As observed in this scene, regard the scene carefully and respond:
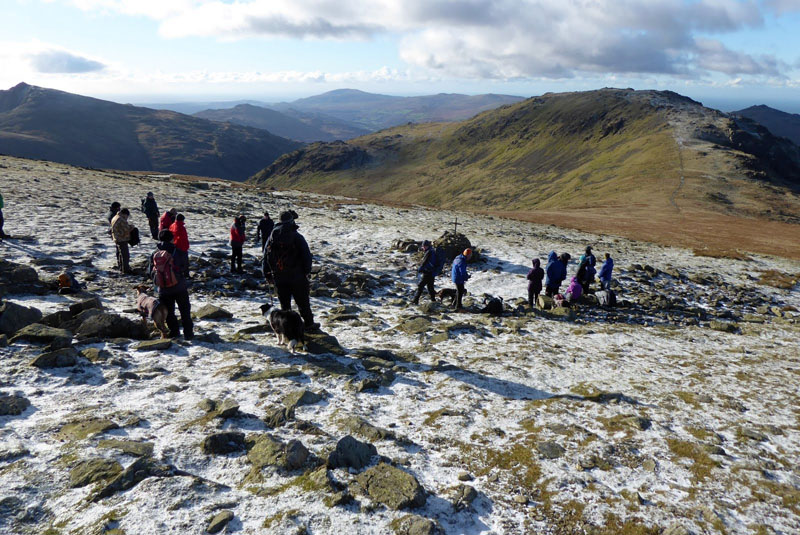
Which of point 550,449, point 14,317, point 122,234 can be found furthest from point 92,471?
point 122,234

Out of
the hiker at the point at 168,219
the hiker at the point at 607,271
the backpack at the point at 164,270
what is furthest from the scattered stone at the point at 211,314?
the hiker at the point at 607,271

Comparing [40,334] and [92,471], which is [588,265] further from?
[40,334]

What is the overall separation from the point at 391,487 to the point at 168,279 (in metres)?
7.34

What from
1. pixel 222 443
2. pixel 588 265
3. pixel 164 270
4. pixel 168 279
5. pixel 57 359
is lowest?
pixel 222 443

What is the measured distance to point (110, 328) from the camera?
32.6 feet

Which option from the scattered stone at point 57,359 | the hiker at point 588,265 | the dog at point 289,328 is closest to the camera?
the scattered stone at point 57,359

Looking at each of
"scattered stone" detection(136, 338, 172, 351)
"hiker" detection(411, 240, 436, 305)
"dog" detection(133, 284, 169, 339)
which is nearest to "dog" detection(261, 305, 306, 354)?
"scattered stone" detection(136, 338, 172, 351)

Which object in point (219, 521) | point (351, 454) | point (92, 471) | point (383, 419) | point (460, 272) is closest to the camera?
point (219, 521)

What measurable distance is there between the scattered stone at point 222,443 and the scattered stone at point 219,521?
1.31 meters

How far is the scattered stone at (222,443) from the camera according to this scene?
20.4ft

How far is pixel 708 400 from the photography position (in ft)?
29.7

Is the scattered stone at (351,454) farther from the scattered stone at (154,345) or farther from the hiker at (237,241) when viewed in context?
the hiker at (237,241)

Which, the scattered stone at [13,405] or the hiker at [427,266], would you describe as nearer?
the scattered stone at [13,405]

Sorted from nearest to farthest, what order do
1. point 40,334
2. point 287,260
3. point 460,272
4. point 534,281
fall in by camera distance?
point 40,334 < point 287,260 < point 460,272 < point 534,281
